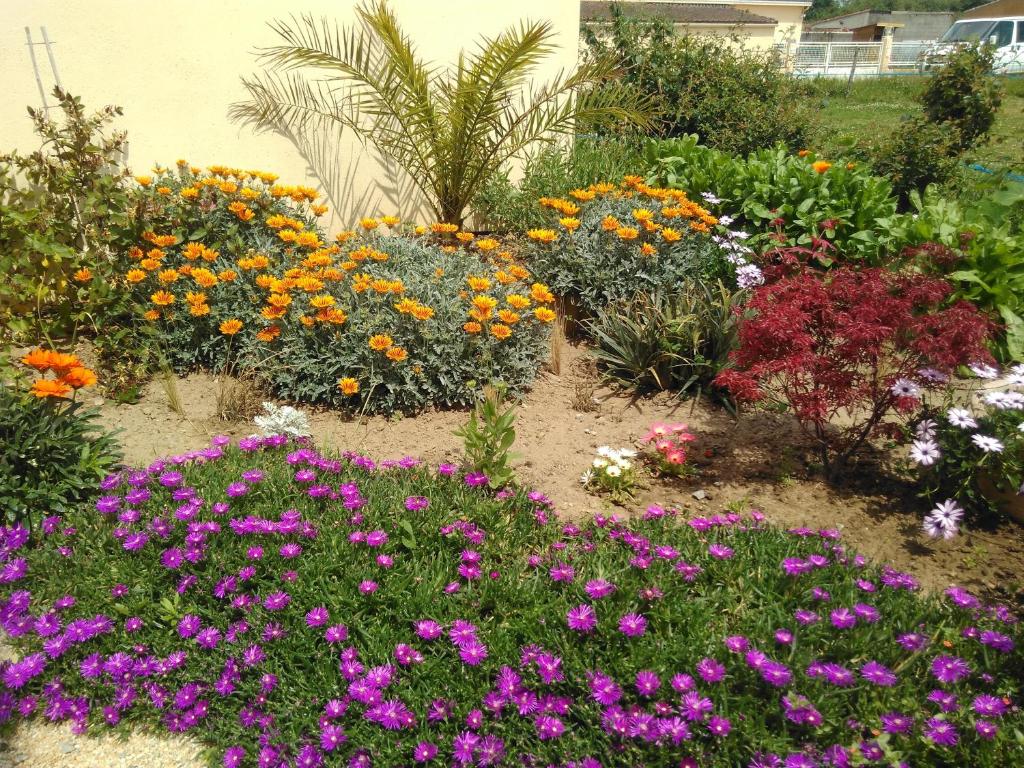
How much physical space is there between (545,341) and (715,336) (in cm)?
105

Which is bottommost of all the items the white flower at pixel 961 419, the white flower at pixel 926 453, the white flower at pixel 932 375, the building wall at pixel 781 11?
the white flower at pixel 926 453

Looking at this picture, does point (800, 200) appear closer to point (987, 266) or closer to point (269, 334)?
point (987, 266)

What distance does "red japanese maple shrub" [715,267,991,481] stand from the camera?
299cm

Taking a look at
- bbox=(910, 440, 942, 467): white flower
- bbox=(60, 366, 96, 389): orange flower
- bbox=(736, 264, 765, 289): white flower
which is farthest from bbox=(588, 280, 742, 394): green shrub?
bbox=(60, 366, 96, 389): orange flower

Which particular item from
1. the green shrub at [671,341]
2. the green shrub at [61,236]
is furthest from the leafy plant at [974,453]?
the green shrub at [61,236]

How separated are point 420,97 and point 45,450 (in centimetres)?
404

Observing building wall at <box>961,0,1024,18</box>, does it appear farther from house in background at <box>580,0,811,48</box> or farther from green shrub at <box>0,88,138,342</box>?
green shrub at <box>0,88,138,342</box>

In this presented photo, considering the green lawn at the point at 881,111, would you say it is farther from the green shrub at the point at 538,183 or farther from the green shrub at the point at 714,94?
the green shrub at the point at 538,183

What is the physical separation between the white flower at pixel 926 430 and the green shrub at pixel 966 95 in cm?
737

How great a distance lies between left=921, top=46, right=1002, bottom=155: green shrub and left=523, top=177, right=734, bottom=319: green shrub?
5.77 metres

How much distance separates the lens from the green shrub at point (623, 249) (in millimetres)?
4941

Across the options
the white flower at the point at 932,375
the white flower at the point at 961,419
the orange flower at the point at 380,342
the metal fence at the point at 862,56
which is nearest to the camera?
the white flower at the point at 961,419

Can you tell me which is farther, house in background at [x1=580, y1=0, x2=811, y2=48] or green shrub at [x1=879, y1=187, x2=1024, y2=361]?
house in background at [x1=580, y1=0, x2=811, y2=48]

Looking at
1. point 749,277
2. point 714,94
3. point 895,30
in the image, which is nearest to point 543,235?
point 749,277
